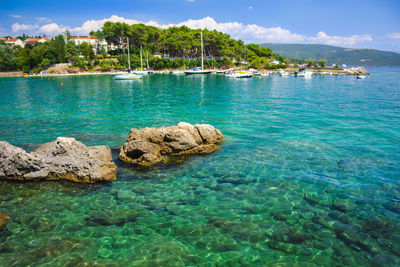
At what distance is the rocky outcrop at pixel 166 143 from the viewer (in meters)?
13.4

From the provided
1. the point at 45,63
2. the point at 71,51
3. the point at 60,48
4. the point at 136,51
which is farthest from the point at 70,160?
the point at 71,51

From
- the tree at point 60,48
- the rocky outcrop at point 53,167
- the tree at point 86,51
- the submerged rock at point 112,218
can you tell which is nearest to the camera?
the submerged rock at point 112,218

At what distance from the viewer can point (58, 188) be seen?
416 inches

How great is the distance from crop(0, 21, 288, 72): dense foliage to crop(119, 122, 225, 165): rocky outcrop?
10944 centimetres

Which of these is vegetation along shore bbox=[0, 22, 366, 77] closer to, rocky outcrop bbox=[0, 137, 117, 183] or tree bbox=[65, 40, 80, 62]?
tree bbox=[65, 40, 80, 62]

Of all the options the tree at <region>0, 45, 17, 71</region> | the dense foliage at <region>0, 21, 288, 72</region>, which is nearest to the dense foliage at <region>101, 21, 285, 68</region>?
the dense foliage at <region>0, 21, 288, 72</region>

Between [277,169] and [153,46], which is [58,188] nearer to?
[277,169]

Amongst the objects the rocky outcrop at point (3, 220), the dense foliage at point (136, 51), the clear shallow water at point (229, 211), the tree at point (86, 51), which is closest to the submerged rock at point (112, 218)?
the clear shallow water at point (229, 211)

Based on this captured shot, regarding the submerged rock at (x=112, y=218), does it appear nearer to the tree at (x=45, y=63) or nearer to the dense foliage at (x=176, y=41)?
the dense foliage at (x=176, y=41)

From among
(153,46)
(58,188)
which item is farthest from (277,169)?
(153,46)

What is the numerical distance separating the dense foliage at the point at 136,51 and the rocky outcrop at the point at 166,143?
10944 centimetres

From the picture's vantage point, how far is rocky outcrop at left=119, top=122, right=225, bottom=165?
13.4 metres

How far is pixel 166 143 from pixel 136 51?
435 feet

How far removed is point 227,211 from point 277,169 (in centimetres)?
458
